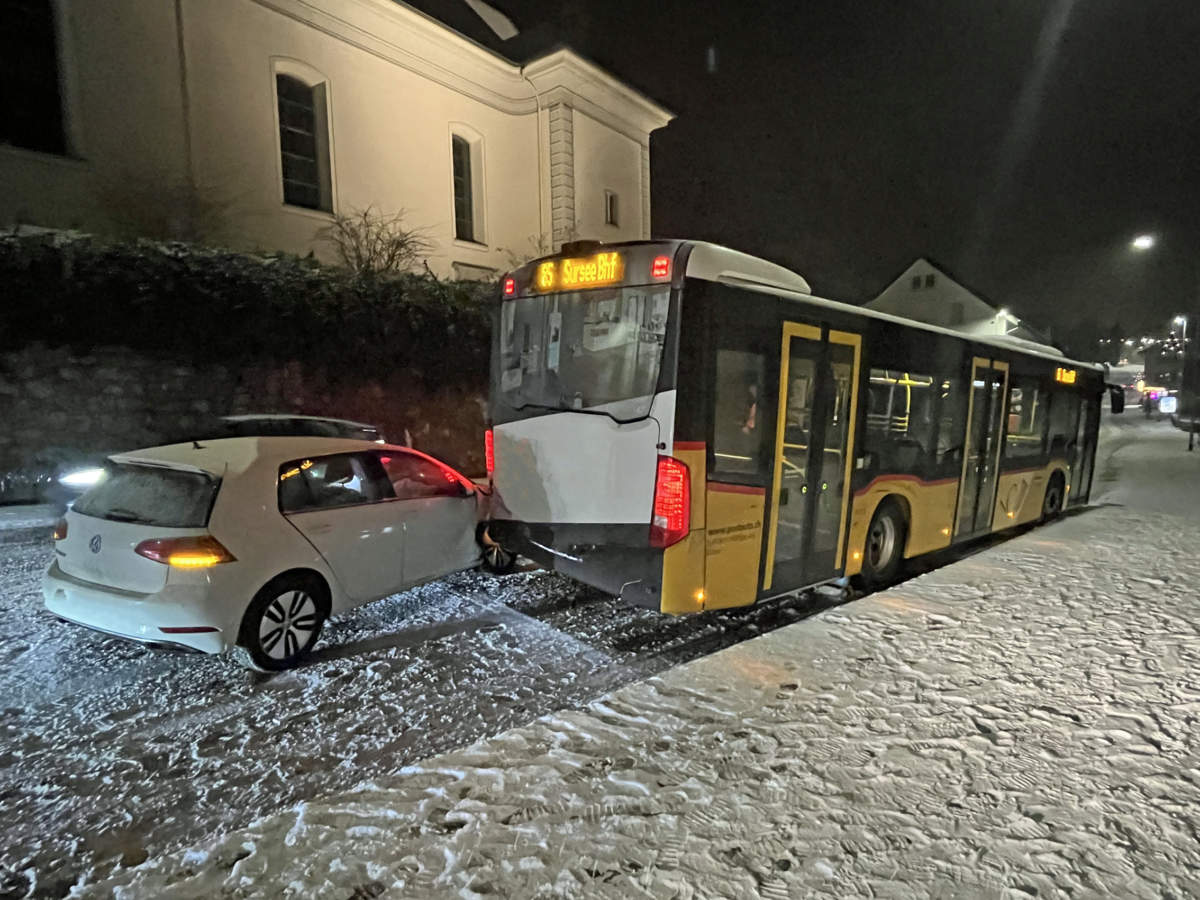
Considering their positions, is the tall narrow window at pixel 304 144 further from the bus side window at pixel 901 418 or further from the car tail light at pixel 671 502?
the car tail light at pixel 671 502

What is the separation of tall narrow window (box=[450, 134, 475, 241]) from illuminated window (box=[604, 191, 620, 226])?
15.4ft

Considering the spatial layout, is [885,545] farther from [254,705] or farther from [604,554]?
[254,705]

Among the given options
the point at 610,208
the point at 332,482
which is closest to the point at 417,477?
the point at 332,482

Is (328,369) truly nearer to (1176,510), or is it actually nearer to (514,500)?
(514,500)

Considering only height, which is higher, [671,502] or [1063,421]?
[1063,421]

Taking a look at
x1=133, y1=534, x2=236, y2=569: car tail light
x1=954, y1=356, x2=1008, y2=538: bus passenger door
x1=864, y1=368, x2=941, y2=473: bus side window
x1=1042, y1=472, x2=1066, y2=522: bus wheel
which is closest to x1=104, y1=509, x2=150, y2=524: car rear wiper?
x1=133, y1=534, x2=236, y2=569: car tail light

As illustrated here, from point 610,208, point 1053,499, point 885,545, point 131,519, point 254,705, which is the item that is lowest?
point 254,705

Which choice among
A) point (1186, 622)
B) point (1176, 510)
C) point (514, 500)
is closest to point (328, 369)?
point (514, 500)

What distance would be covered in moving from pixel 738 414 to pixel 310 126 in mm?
14905

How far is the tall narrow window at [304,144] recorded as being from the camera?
1536cm

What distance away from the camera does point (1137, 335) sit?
79500 millimetres

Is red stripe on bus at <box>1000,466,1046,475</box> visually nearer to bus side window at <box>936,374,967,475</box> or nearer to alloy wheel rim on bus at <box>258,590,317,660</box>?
bus side window at <box>936,374,967,475</box>

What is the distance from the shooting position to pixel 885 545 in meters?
7.52

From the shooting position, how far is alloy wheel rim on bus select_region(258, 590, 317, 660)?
4844 millimetres
